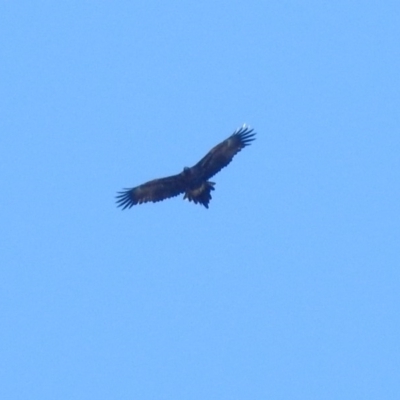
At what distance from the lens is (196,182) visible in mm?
34344

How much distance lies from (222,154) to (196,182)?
3.39ft

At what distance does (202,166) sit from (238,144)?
110 cm

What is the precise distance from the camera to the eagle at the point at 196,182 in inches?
1350

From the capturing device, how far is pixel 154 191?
116ft

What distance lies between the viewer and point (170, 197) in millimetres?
35219

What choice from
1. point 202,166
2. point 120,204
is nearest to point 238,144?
point 202,166

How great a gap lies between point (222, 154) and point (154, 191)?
194cm

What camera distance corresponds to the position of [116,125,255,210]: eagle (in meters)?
34.3

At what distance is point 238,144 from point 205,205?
77.8 inches

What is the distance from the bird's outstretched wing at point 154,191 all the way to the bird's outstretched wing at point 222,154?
0.59 m

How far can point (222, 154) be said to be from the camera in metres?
34.8

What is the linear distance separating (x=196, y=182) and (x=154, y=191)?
1.53 m

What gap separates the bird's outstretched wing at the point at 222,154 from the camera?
34594 millimetres

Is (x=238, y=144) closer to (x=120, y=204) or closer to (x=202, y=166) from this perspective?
(x=202, y=166)
